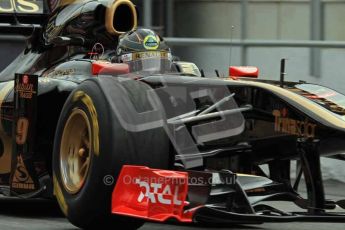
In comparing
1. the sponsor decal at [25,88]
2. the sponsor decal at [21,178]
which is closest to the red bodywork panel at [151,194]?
the sponsor decal at [21,178]

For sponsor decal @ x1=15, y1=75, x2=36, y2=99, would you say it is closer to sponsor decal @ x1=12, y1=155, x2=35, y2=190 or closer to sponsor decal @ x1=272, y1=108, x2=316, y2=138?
sponsor decal @ x1=12, y1=155, x2=35, y2=190

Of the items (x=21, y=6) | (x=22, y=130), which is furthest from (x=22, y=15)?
(x=22, y=130)

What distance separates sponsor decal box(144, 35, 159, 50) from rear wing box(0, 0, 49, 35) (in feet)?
5.91

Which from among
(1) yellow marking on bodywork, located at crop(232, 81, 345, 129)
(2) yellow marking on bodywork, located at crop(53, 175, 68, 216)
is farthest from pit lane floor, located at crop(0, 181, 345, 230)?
(1) yellow marking on bodywork, located at crop(232, 81, 345, 129)

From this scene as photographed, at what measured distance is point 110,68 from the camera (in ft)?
23.0

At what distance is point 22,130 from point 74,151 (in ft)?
3.21

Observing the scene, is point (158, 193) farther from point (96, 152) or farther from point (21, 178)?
point (21, 178)

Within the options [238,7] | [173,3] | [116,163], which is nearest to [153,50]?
[116,163]

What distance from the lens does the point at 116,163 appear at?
607 centimetres

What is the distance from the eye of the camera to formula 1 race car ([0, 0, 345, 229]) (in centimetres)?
589

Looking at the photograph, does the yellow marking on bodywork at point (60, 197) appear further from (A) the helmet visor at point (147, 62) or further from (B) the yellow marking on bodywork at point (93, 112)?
(A) the helmet visor at point (147, 62)

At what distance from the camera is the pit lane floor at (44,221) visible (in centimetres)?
717

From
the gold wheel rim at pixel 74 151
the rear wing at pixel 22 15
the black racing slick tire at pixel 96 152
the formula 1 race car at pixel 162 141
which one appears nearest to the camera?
the formula 1 race car at pixel 162 141

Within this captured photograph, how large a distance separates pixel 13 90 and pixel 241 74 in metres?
1.89
